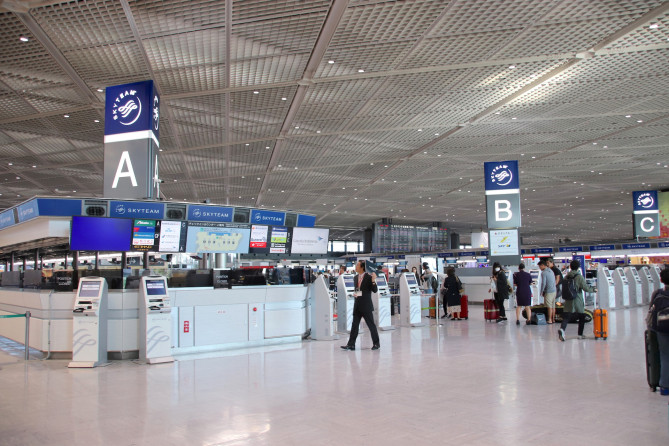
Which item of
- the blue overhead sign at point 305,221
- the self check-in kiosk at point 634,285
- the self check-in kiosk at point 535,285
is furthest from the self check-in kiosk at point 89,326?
the self check-in kiosk at point 634,285

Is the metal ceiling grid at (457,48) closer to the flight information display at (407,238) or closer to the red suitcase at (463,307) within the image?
the red suitcase at (463,307)

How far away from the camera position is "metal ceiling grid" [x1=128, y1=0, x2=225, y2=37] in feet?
25.8

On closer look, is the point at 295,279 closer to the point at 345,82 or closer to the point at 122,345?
the point at 122,345

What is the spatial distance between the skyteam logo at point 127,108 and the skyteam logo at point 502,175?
1122 centimetres

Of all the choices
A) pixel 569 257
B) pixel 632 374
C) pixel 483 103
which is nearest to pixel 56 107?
pixel 483 103

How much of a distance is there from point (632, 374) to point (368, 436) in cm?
424

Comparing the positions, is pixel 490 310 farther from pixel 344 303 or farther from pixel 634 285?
pixel 634 285

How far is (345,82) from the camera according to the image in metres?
11.4

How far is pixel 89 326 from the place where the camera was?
26.2ft

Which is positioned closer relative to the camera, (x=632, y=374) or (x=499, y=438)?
(x=499, y=438)

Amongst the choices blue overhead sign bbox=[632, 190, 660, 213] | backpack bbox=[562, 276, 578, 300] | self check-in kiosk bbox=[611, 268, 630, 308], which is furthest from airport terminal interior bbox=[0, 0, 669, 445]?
blue overhead sign bbox=[632, 190, 660, 213]

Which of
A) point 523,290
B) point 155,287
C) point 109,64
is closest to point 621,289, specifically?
point 523,290

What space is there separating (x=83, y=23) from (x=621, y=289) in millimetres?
18633

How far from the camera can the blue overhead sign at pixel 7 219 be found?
34.1 feet
